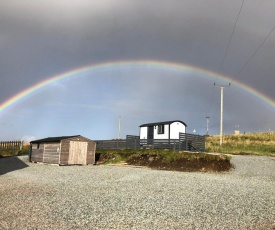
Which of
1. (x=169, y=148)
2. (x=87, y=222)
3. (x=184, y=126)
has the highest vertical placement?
(x=184, y=126)

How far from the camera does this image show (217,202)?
1450 centimetres

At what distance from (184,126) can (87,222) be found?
39622 mm

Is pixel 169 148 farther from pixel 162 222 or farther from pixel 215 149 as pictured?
pixel 162 222

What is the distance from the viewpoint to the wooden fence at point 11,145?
51319 mm

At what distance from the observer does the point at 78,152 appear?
120 ft

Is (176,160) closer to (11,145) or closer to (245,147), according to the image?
(245,147)

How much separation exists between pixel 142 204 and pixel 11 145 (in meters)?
45.0

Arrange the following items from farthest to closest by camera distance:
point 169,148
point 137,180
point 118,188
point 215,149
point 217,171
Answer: point 215,149 < point 169,148 < point 217,171 < point 137,180 < point 118,188

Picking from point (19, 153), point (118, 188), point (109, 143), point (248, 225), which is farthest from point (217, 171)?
point (19, 153)

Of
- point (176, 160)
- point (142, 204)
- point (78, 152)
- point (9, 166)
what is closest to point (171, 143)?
point (176, 160)

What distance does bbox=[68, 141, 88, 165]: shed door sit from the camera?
36.1 meters

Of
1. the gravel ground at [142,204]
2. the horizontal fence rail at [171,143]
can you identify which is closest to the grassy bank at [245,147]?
the horizontal fence rail at [171,143]

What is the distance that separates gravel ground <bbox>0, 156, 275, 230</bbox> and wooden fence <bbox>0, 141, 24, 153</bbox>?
117 feet

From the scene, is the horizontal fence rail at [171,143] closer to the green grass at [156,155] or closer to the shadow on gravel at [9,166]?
the green grass at [156,155]
